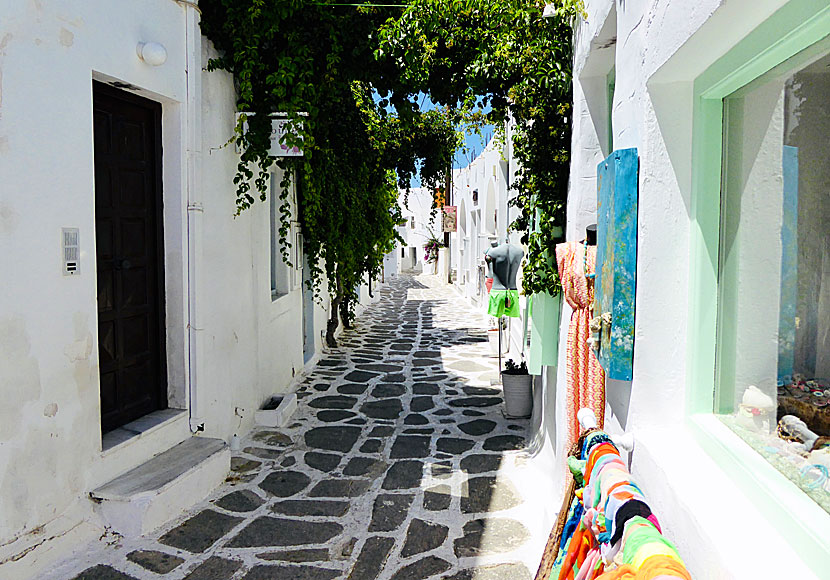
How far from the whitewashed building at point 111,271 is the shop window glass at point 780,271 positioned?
3.14m

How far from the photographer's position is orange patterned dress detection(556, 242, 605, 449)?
10.5 ft

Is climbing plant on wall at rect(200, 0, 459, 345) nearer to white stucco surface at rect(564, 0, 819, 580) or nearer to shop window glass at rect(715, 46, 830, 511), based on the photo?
white stucco surface at rect(564, 0, 819, 580)

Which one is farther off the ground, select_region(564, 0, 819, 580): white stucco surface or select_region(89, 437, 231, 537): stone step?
select_region(564, 0, 819, 580): white stucco surface

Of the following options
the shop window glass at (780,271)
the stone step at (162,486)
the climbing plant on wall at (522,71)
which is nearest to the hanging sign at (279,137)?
the climbing plant on wall at (522,71)

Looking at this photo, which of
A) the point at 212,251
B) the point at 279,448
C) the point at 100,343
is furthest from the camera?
the point at 279,448

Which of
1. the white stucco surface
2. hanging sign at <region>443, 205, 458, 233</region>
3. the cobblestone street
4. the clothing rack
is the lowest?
the cobblestone street

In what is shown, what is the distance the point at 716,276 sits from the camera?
1.94 metres

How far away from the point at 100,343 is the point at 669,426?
3.52 meters

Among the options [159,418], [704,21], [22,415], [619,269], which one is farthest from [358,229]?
[704,21]

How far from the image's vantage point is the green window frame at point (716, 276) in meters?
1.35

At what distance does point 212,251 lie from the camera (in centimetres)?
520

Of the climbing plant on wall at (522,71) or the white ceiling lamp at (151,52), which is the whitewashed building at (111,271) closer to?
the white ceiling lamp at (151,52)

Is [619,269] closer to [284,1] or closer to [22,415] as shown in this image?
[22,415]

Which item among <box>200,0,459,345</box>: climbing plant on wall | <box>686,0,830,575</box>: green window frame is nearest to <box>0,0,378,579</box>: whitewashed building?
<box>200,0,459,345</box>: climbing plant on wall
